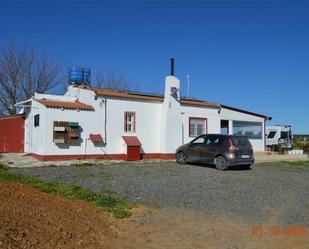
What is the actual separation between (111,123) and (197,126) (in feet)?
21.0

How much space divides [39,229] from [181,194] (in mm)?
5033

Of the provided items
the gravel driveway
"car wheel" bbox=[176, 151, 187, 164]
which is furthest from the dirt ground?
"car wheel" bbox=[176, 151, 187, 164]

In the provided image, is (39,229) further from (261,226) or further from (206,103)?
(206,103)

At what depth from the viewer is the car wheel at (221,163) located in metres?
17.2

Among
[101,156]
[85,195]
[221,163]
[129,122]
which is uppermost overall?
[129,122]

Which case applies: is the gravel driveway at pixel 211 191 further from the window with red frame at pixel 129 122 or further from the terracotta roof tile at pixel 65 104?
the window with red frame at pixel 129 122

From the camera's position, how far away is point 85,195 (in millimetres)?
9109

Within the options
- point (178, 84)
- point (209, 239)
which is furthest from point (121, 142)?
point (209, 239)

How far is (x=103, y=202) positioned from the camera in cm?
851

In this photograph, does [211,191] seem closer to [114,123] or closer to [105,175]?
[105,175]

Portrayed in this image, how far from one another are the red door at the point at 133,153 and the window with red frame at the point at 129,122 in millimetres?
1235
